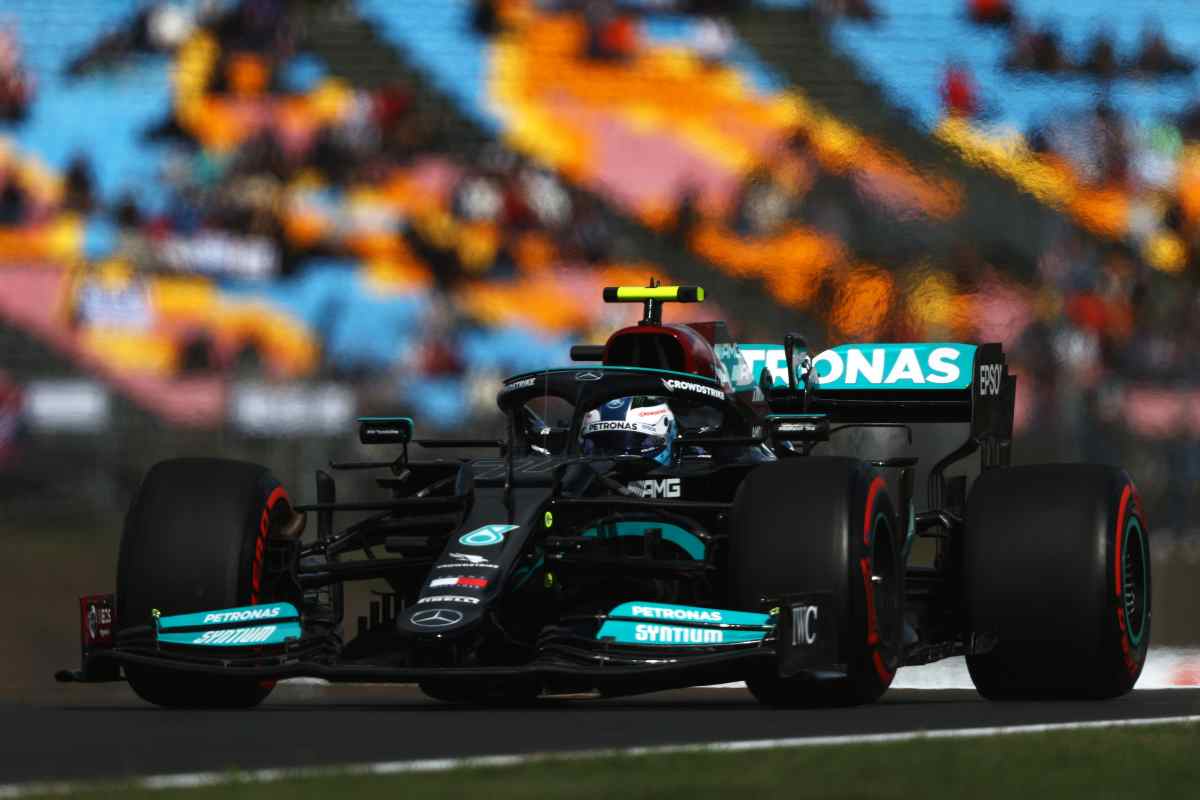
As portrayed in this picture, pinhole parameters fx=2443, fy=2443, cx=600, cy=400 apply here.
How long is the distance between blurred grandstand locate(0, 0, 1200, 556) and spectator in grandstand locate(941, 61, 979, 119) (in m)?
0.05

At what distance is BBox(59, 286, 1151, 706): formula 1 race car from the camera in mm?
8336

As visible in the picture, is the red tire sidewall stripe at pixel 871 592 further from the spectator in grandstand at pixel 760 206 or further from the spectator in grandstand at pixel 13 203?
the spectator in grandstand at pixel 13 203

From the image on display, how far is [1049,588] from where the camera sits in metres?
9.52

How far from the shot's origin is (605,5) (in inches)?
1096

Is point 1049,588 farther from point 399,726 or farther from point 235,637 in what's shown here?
point 235,637

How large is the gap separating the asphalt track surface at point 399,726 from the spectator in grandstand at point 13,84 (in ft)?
60.1

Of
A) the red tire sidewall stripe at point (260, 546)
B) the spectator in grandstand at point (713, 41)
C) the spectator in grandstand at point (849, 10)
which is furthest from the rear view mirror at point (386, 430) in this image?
the spectator in grandstand at point (849, 10)

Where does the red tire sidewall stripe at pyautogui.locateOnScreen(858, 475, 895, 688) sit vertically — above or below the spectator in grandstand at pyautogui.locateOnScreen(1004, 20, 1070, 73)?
below

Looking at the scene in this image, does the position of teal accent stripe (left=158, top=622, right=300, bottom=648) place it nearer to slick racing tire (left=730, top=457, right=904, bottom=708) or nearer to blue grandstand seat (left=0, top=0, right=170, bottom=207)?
slick racing tire (left=730, top=457, right=904, bottom=708)

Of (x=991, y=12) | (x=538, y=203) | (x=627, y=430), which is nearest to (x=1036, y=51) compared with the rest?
(x=991, y=12)

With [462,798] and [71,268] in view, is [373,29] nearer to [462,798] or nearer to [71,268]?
[71,268]

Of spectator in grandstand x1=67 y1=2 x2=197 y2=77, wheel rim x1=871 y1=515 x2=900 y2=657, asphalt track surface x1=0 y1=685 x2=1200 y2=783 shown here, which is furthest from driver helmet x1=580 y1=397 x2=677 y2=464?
spectator in grandstand x1=67 y1=2 x2=197 y2=77

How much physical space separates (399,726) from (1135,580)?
3660 millimetres

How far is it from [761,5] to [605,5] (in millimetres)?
1865
